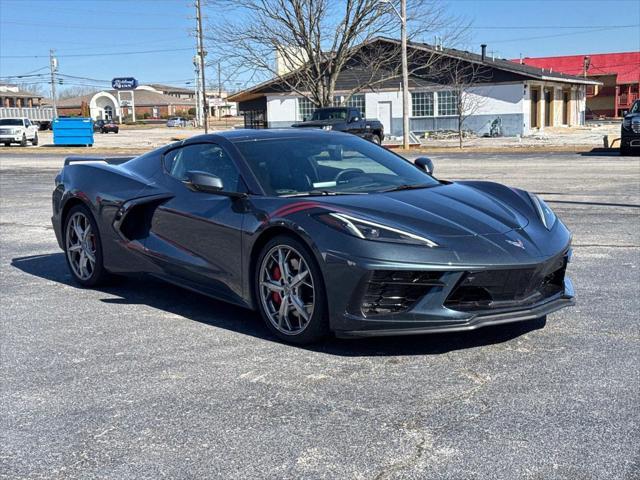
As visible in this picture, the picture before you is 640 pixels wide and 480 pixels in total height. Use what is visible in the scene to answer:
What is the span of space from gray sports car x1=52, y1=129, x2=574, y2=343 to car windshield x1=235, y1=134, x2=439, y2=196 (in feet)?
0.04

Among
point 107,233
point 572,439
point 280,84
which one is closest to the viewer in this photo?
point 572,439

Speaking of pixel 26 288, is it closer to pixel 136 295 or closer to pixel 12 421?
pixel 136 295

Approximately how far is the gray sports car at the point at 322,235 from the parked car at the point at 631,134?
791 inches

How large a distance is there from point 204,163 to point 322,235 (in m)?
1.58

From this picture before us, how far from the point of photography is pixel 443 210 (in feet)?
15.7

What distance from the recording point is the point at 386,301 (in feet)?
14.2

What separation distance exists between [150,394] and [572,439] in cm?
206

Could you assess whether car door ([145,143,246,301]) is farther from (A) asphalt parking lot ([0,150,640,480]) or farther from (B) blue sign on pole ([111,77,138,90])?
(B) blue sign on pole ([111,77,138,90])

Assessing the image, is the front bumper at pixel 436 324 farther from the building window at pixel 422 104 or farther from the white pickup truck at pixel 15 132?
the white pickup truck at pixel 15 132

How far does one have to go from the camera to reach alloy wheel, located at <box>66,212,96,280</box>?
645cm

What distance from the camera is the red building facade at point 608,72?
2665 inches

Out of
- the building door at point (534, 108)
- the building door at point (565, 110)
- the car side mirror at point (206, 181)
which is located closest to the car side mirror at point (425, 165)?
the car side mirror at point (206, 181)

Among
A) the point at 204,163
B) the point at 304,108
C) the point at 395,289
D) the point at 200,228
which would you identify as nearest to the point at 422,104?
the point at 304,108

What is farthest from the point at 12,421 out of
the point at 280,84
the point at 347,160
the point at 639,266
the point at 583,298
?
the point at 280,84
